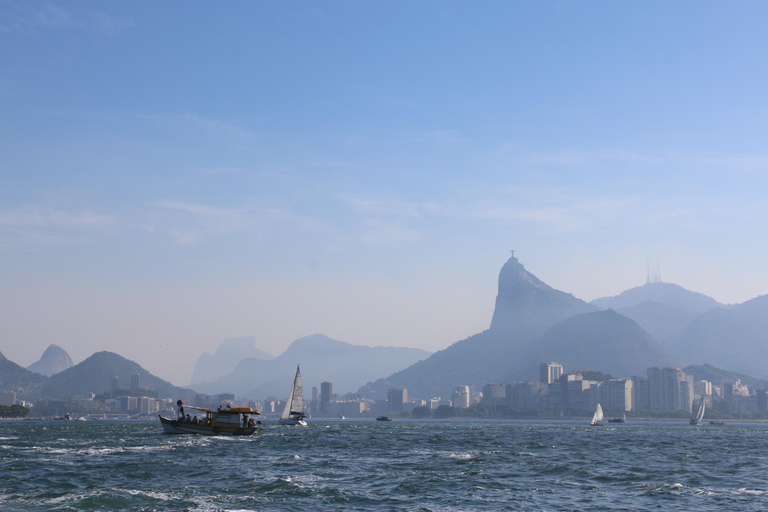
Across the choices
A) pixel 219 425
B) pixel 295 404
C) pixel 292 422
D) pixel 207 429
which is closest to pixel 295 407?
pixel 295 404

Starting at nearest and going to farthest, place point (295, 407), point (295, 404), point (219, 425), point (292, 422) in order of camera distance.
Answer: point (219, 425), point (292, 422), point (295, 404), point (295, 407)

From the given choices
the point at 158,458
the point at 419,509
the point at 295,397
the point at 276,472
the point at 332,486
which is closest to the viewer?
the point at 419,509

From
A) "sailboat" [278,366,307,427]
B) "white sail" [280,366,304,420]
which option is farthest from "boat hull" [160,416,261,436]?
"white sail" [280,366,304,420]

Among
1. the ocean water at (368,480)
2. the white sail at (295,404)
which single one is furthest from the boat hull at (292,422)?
the ocean water at (368,480)

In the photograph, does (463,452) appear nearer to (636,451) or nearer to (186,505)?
(636,451)

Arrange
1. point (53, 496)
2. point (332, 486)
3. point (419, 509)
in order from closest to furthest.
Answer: point (419, 509) → point (53, 496) → point (332, 486)

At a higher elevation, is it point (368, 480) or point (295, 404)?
point (368, 480)

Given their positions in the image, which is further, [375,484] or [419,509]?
[375,484]

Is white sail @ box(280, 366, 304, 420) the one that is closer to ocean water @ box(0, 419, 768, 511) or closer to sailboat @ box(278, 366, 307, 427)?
sailboat @ box(278, 366, 307, 427)

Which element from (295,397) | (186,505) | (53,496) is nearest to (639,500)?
(186,505)

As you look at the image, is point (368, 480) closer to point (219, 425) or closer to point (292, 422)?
point (219, 425)

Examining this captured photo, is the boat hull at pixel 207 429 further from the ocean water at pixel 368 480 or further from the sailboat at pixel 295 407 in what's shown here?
the sailboat at pixel 295 407
